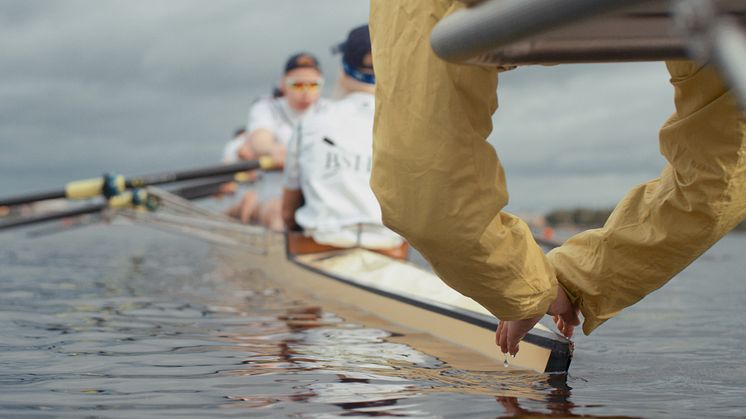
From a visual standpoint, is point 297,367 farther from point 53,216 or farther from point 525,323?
point 53,216

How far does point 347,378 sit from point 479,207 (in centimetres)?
109

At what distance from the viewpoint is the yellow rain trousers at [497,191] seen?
1.98 meters

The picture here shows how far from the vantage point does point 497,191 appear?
2.11 meters

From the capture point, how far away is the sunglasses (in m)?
10.3

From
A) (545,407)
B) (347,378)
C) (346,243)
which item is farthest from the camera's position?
(346,243)

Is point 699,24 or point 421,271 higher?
point 699,24

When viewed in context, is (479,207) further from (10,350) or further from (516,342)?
(10,350)

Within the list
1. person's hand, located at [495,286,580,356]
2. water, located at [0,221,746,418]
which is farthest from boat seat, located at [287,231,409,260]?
person's hand, located at [495,286,580,356]

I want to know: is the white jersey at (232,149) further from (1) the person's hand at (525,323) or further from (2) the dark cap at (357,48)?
(1) the person's hand at (525,323)

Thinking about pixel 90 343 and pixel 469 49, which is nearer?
pixel 469 49

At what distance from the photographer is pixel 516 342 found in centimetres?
268

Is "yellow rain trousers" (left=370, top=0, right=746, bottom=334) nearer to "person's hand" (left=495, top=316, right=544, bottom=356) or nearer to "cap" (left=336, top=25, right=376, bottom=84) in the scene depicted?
"person's hand" (left=495, top=316, right=544, bottom=356)

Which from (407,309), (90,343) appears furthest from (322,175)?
(90,343)

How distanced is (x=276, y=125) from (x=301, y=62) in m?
1.12
